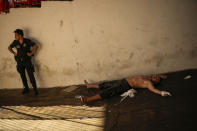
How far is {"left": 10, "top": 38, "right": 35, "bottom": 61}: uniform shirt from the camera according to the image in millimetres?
4434

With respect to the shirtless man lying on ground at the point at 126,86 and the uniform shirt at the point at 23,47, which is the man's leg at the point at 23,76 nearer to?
the uniform shirt at the point at 23,47

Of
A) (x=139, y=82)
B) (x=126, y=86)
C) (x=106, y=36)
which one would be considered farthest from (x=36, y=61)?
(x=139, y=82)

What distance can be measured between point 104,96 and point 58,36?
2.16 m

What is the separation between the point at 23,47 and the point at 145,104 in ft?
10.8

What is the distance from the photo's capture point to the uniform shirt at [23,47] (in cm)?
443

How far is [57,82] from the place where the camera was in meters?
5.08

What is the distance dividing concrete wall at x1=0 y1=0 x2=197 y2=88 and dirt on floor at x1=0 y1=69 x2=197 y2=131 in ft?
1.73

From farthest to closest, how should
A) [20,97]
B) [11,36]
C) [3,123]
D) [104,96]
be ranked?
[11,36]
[20,97]
[104,96]
[3,123]

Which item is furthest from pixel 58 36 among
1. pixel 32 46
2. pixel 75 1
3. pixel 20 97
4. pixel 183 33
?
pixel 183 33

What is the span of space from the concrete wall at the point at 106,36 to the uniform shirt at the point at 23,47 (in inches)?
12.9

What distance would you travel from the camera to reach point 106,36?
15.2 feet

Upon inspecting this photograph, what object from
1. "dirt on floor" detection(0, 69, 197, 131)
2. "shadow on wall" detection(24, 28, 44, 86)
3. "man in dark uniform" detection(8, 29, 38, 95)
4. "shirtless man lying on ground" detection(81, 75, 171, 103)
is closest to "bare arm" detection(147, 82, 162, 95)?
"shirtless man lying on ground" detection(81, 75, 171, 103)

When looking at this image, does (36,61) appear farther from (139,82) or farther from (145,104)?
(145,104)

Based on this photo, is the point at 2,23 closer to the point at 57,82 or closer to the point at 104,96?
the point at 57,82
